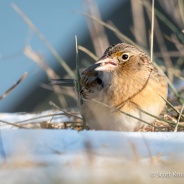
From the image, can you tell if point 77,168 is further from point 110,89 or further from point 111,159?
point 110,89

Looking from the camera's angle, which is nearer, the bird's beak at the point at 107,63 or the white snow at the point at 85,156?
the white snow at the point at 85,156

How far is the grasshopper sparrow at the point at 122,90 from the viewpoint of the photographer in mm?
2682

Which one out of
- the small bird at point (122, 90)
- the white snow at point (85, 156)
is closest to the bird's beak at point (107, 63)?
the small bird at point (122, 90)

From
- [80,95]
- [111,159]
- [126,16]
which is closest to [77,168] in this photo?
[111,159]

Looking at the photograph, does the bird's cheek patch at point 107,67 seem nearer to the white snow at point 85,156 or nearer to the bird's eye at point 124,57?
the bird's eye at point 124,57

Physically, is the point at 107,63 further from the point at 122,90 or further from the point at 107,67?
the point at 122,90

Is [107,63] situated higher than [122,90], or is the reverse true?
[107,63]

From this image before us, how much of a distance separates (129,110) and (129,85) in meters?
0.18

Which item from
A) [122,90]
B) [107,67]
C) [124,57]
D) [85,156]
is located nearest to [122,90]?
[122,90]

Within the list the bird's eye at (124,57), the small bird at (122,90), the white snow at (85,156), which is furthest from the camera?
the bird's eye at (124,57)

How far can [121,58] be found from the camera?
294cm

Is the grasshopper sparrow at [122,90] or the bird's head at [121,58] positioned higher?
the bird's head at [121,58]

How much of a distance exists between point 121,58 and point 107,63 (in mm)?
127

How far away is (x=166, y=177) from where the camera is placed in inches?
50.9
